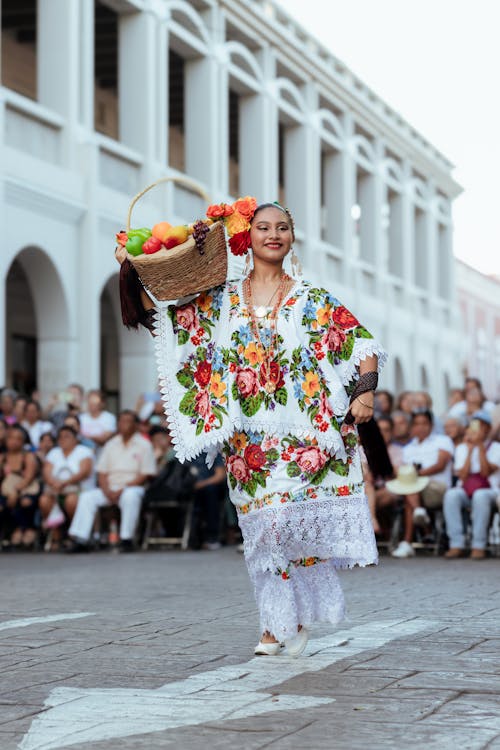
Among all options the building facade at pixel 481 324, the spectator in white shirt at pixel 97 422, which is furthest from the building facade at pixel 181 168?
the building facade at pixel 481 324

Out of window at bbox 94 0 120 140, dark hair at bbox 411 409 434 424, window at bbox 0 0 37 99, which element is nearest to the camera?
dark hair at bbox 411 409 434 424

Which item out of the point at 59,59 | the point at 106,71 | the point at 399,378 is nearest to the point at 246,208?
the point at 59,59

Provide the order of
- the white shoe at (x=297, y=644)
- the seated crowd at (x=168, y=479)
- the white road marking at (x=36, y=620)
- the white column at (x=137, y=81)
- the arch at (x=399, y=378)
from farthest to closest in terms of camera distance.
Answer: the arch at (x=399, y=378), the white column at (x=137, y=81), the seated crowd at (x=168, y=479), the white road marking at (x=36, y=620), the white shoe at (x=297, y=644)

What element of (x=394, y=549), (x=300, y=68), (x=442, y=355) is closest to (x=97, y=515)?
(x=394, y=549)

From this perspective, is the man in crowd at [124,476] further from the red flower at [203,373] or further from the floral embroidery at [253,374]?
the floral embroidery at [253,374]

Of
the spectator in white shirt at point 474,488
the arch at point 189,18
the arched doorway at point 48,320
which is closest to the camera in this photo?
the spectator in white shirt at point 474,488

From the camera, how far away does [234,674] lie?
18.5ft

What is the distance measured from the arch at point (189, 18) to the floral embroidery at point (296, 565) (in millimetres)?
19988

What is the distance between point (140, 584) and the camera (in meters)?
10.6

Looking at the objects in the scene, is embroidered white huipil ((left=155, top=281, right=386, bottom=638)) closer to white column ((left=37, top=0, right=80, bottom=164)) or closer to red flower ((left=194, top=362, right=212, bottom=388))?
red flower ((left=194, top=362, right=212, bottom=388))

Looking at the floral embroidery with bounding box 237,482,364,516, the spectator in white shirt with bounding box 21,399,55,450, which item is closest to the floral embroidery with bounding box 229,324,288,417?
the floral embroidery with bounding box 237,482,364,516

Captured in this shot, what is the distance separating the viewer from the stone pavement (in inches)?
173

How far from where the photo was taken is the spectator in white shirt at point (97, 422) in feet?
54.6

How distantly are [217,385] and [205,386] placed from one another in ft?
0.36
